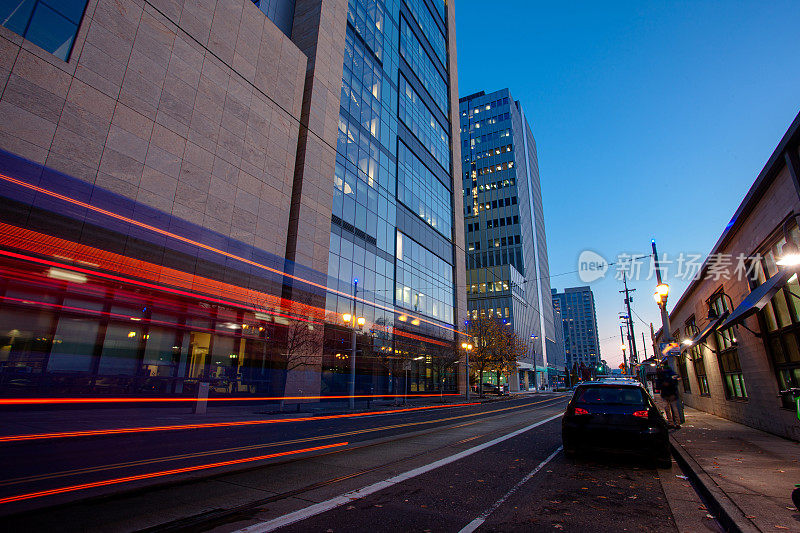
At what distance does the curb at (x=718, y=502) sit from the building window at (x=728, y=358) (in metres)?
8.75

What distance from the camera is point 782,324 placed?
9594 millimetres

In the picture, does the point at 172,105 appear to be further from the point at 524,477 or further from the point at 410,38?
the point at 410,38

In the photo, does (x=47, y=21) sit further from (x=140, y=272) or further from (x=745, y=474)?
(x=745, y=474)

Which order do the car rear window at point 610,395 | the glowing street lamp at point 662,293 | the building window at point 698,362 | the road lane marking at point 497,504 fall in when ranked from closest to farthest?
1. the road lane marking at point 497,504
2. the car rear window at point 610,395
3. the glowing street lamp at point 662,293
4. the building window at point 698,362

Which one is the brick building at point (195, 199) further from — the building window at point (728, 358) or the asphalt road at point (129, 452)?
the building window at point (728, 358)

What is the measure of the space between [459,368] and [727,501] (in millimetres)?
44644

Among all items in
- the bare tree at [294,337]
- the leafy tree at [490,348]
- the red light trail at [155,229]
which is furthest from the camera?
the leafy tree at [490,348]

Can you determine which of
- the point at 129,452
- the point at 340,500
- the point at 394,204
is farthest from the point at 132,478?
the point at 394,204

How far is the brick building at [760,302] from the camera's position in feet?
27.6

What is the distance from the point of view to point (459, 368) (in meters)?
48.0

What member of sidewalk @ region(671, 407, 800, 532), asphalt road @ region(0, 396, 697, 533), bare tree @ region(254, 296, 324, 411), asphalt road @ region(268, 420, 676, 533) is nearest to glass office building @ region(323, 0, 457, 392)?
bare tree @ region(254, 296, 324, 411)

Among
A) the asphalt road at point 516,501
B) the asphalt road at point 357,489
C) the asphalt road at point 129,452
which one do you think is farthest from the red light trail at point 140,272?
the asphalt road at point 516,501

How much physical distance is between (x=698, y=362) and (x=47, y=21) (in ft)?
117

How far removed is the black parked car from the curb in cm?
49
